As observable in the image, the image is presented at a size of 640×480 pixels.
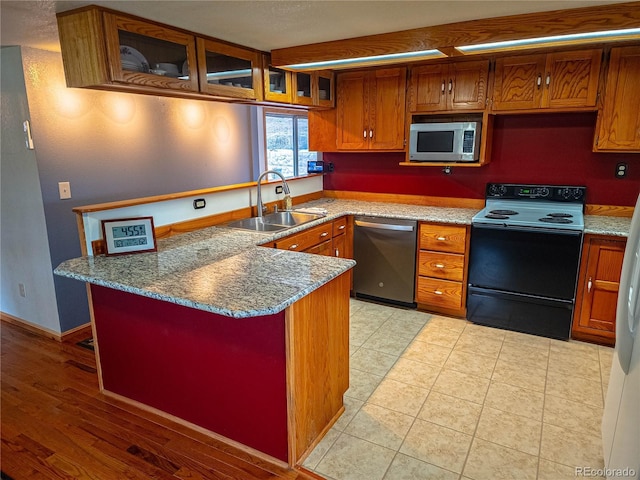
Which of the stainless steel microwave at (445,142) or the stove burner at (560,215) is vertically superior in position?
the stainless steel microwave at (445,142)

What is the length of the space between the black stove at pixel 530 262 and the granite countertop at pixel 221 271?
0.25 metres

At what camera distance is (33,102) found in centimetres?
293

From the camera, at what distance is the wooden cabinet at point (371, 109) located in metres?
3.65

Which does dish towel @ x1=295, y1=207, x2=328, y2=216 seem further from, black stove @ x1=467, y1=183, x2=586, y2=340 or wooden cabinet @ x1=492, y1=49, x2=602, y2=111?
wooden cabinet @ x1=492, y1=49, x2=602, y2=111

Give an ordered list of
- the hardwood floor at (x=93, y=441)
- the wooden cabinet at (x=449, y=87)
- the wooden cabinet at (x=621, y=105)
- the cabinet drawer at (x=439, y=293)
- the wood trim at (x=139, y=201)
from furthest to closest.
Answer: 1. the cabinet drawer at (x=439, y=293)
2. the wooden cabinet at (x=449, y=87)
3. the wooden cabinet at (x=621, y=105)
4. the wood trim at (x=139, y=201)
5. the hardwood floor at (x=93, y=441)

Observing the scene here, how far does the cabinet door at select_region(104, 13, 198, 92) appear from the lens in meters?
2.04

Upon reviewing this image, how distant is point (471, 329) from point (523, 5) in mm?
2276

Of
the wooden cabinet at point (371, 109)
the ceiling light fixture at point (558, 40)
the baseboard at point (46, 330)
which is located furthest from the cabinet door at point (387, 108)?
the baseboard at point (46, 330)

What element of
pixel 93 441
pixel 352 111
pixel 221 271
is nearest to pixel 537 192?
pixel 352 111

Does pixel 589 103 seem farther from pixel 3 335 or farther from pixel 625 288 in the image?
pixel 3 335

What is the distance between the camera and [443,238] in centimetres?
343

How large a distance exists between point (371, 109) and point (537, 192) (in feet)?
5.20

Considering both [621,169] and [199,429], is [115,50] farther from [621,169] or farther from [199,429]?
[621,169]

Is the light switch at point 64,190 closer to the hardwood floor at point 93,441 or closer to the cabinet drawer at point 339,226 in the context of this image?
the hardwood floor at point 93,441
